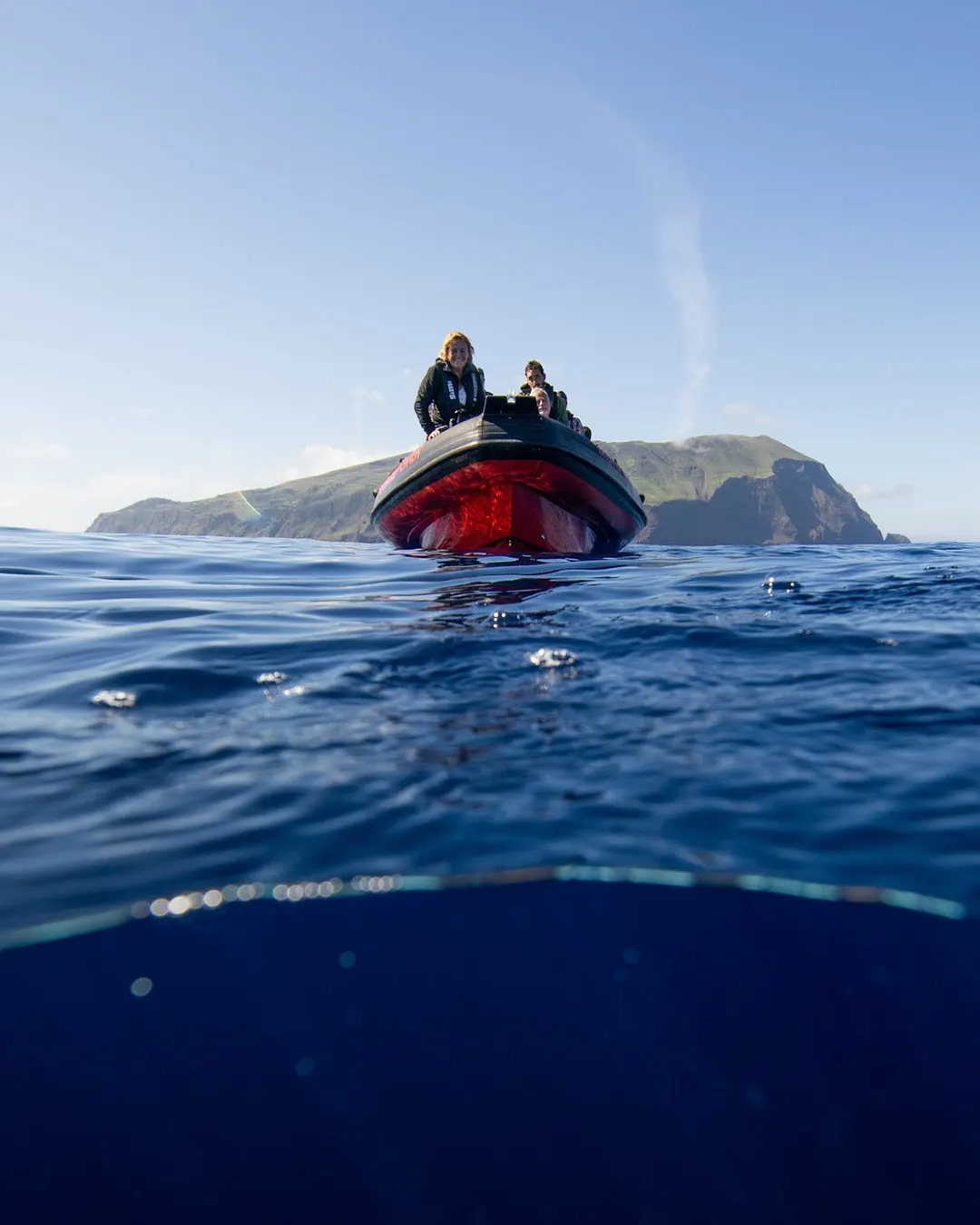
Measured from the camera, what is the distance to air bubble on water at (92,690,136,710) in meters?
3.49

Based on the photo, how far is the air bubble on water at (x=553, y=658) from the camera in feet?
13.3

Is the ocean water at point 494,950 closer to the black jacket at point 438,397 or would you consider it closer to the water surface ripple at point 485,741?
the water surface ripple at point 485,741

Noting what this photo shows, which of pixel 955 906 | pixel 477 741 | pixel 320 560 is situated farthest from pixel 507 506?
pixel 955 906

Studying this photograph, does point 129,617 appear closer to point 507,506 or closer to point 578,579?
point 578,579

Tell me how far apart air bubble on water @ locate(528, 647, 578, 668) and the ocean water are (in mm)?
365

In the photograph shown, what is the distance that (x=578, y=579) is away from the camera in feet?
23.7

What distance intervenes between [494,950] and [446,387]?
11538mm

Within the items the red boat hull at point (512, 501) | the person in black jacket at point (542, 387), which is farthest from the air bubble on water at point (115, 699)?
the person in black jacket at point (542, 387)

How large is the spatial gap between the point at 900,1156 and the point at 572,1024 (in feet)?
2.06

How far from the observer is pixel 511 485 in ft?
33.3

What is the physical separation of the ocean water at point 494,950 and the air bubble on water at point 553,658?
0.37 m

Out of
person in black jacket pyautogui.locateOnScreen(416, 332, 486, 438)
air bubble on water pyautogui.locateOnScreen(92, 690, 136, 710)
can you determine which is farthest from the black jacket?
air bubble on water pyautogui.locateOnScreen(92, 690, 136, 710)

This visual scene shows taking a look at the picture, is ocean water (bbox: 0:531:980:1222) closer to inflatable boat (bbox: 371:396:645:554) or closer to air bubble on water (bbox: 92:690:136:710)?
air bubble on water (bbox: 92:690:136:710)

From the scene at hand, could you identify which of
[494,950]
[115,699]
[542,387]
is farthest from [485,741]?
[542,387]
